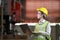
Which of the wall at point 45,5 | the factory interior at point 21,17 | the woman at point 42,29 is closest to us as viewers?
the woman at point 42,29

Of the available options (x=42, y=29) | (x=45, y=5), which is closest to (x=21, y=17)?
A: (x=45, y=5)

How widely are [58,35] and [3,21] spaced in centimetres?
117

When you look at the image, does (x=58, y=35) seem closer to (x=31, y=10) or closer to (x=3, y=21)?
(x=31, y=10)

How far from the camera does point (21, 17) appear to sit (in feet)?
14.1

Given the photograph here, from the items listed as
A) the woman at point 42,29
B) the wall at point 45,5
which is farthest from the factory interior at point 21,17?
the woman at point 42,29

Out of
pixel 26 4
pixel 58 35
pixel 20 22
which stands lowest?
pixel 58 35

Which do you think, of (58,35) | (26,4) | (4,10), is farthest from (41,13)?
(26,4)

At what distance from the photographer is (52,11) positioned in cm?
488

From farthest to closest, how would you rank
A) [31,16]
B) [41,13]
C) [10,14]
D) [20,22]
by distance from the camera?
[31,16] < [20,22] < [10,14] < [41,13]

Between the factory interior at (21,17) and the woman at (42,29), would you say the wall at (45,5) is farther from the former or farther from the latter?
the woman at (42,29)

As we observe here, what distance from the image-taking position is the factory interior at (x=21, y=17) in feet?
12.4

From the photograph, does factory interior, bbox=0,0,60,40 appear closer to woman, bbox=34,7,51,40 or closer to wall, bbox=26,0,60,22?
wall, bbox=26,0,60,22

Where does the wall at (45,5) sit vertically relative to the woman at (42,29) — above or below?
above

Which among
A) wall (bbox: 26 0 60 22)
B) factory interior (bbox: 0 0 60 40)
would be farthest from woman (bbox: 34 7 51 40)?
wall (bbox: 26 0 60 22)
